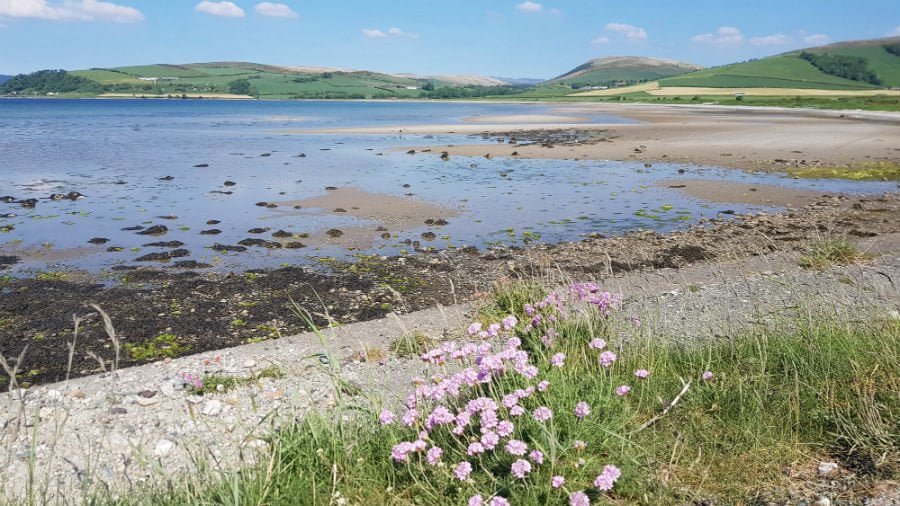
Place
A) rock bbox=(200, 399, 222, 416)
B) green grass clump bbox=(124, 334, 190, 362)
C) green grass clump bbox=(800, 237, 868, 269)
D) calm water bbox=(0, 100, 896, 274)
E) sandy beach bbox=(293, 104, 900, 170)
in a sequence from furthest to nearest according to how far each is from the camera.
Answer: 1. sandy beach bbox=(293, 104, 900, 170)
2. calm water bbox=(0, 100, 896, 274)
3. green grass clump bbox=(800, 237, 868, 269)
4. green grass clump bbox=(124, 334, 190, 362)
5. rock bbox=(200, 399, 222, 416)

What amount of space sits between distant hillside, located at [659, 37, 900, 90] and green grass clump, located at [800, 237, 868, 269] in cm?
13915

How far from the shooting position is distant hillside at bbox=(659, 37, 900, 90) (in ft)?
454

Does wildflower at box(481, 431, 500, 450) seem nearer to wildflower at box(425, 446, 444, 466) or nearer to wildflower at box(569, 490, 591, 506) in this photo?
wildflower at box(425, 446, 444, 466)

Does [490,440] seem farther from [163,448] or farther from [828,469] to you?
[163,448]

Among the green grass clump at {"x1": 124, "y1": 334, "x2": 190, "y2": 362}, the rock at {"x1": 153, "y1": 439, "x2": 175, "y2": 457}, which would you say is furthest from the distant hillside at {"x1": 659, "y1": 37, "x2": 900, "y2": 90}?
the rock at {"x1": 153, "y1": 439, "x2": 175, "y2": 457}

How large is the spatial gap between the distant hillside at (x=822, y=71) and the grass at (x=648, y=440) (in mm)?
147416

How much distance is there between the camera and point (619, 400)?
4.77m

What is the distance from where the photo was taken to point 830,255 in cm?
1182

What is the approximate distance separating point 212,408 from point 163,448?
87cm

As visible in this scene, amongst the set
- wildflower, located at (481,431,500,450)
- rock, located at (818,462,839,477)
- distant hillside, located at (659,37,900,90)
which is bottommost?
rock, located at (818,462,839,477)

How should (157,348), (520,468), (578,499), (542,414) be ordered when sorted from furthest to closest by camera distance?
(157,348) < (542,414) < (520,468) < (578,499)

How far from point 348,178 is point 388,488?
2403 cm

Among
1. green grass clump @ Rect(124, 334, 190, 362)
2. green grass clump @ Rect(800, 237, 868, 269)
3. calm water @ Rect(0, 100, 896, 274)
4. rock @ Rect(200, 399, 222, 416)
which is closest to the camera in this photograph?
rock @ Rect(200, 399, 222, 416)

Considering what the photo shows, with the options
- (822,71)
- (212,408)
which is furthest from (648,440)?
(822,71)
